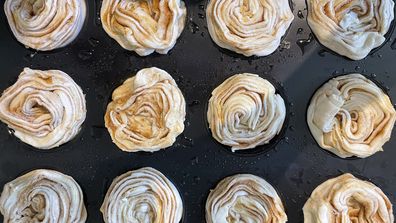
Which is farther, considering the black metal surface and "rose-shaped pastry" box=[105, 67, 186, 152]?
the black metal surface

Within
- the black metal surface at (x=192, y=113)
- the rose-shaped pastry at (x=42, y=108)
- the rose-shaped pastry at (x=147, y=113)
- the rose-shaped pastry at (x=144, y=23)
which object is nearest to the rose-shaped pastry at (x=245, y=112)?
the black metal surface at (x=192, y=113)

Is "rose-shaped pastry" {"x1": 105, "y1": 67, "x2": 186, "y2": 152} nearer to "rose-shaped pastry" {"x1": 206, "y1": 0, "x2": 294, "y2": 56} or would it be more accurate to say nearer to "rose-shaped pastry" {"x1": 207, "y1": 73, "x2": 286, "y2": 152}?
"rose-shaped pastry" {"x1": 207, "y1": 73, "x2": 286, "y2": 152}

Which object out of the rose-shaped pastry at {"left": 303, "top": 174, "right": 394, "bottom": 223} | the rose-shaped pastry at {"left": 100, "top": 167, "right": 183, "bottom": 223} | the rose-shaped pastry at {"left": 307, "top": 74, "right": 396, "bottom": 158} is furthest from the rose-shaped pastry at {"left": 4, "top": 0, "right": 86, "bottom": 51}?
the rose-shaped pastry at {"left": 303, "top": 174, "right": 394, "bottom": 223}

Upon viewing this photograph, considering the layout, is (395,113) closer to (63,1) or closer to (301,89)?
(301,89)

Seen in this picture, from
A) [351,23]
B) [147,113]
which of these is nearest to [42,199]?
[147,113]

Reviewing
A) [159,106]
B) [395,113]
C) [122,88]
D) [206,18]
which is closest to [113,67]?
[122,88]

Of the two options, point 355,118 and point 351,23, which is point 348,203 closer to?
point 355,118
